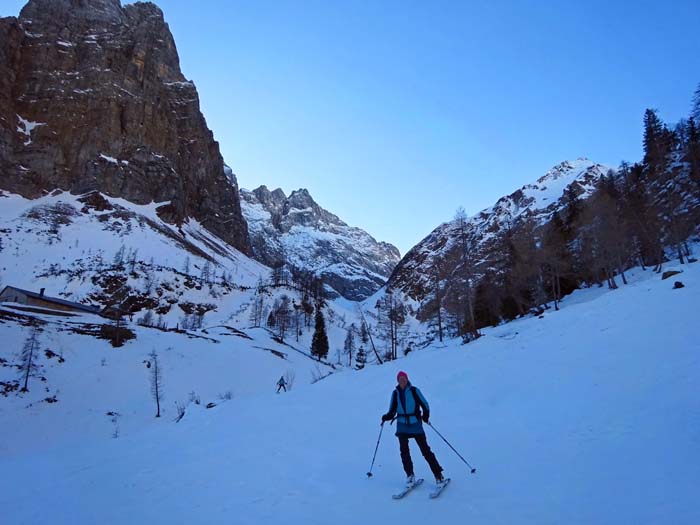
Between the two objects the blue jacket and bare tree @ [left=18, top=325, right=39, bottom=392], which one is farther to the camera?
bare tree @ [left=18, top=325, right=39, bottom=392]

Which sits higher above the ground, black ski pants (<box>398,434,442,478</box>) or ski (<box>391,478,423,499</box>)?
black ski pants (<box>398,434,442,478</box>)

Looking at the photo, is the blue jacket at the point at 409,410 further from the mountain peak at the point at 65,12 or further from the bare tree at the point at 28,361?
the mountain peak at the point at 65,12

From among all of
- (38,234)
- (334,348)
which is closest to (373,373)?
(334,348)

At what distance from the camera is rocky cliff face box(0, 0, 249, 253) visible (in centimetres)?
13400

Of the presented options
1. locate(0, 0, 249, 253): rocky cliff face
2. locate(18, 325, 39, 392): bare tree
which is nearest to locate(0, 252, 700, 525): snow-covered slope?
locate(18, 325, 39, 392): bare tree

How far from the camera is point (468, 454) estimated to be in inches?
349

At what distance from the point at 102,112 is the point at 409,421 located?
174m

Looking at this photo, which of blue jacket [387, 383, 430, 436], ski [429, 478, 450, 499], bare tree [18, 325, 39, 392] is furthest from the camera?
bare tree [18, 325, 39, 392]

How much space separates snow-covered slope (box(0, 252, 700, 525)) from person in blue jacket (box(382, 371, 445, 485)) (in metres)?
0.45

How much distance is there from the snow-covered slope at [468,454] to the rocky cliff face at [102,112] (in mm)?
140891

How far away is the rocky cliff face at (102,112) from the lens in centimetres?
13400

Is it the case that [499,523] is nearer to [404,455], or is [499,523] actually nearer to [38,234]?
[404,455]

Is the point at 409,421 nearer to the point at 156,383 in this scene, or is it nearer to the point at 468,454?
the point at 468,454

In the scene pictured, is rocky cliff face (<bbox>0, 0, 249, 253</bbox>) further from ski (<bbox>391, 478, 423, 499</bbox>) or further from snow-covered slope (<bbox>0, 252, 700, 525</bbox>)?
ski (<bbox>391, 478, 423, 499</bbox>)
